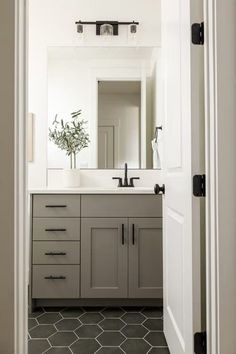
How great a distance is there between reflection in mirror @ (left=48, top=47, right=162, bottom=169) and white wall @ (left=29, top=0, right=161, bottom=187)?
7 cm

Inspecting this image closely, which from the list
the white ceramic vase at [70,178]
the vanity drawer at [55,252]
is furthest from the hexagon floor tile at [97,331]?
the white ceramic vase at [70,178]

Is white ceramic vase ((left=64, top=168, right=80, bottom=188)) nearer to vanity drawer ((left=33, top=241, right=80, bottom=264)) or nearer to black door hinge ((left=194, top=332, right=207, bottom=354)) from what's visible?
vanity drawer ((left=33, top=241, right=80, bottom=264))

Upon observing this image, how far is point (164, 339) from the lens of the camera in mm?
1818

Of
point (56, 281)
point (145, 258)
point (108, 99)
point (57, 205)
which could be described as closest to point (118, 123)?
point (108, 99)

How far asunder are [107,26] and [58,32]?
0.46m

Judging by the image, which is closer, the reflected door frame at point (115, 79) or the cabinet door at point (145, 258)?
the cabinet door at point (145, 258)

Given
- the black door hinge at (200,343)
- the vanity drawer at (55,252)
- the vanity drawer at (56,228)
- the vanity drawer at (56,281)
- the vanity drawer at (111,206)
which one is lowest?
the vanity drawer at (56,281)

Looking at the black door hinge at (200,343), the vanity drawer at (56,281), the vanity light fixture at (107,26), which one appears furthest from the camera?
the vanity light fixture at (107,26)

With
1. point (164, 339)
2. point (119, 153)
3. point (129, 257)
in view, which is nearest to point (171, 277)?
point (164, 339)

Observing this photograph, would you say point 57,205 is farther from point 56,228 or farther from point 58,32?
point 58,32

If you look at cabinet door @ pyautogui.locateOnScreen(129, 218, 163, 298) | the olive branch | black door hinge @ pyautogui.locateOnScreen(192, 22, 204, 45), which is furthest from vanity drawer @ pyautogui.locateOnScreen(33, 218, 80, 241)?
black door hinge @ pyautogui.locateOnScreen(192, 22, 204, 45)
